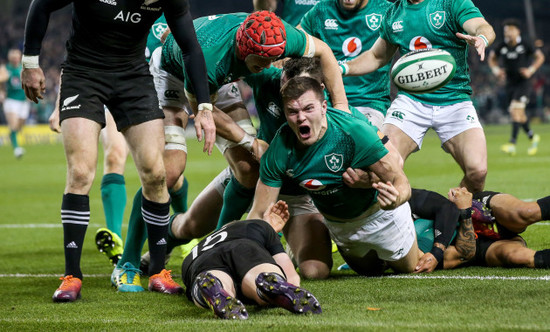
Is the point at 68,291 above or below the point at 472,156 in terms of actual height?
below

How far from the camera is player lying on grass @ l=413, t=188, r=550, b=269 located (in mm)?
5434

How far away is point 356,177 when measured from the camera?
199 inches

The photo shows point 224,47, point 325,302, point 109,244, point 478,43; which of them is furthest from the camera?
point 109,244

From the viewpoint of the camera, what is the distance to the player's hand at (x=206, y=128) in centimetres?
469

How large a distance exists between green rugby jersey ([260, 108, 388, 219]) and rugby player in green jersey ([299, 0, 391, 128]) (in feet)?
7.36

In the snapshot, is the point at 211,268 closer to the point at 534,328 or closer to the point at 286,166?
the point at 286,166

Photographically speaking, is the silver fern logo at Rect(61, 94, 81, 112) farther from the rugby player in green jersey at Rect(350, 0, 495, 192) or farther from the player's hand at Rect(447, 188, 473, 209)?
the player's hand at Rect(447, 188, 473, 209)

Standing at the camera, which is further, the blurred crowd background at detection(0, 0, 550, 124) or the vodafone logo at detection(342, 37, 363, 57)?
the blurred crowd background at detection(0, 0, 550, 124)

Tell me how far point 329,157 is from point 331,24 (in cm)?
261

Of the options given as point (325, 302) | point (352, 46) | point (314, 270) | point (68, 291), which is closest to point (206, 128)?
point (325, 302)

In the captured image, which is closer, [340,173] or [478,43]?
[340,173]

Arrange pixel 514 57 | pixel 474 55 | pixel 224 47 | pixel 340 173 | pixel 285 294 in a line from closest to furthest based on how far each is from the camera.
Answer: pixel 285 294, pixel 340 173, pixel 224 47, pixel 514 57, pixel 474 55

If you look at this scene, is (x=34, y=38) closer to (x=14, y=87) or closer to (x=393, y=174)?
(x=393, y=174)

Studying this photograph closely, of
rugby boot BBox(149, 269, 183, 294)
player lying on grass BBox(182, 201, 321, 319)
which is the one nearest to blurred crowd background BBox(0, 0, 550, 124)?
rugby boot BBox(149, 269, 183, 294)
